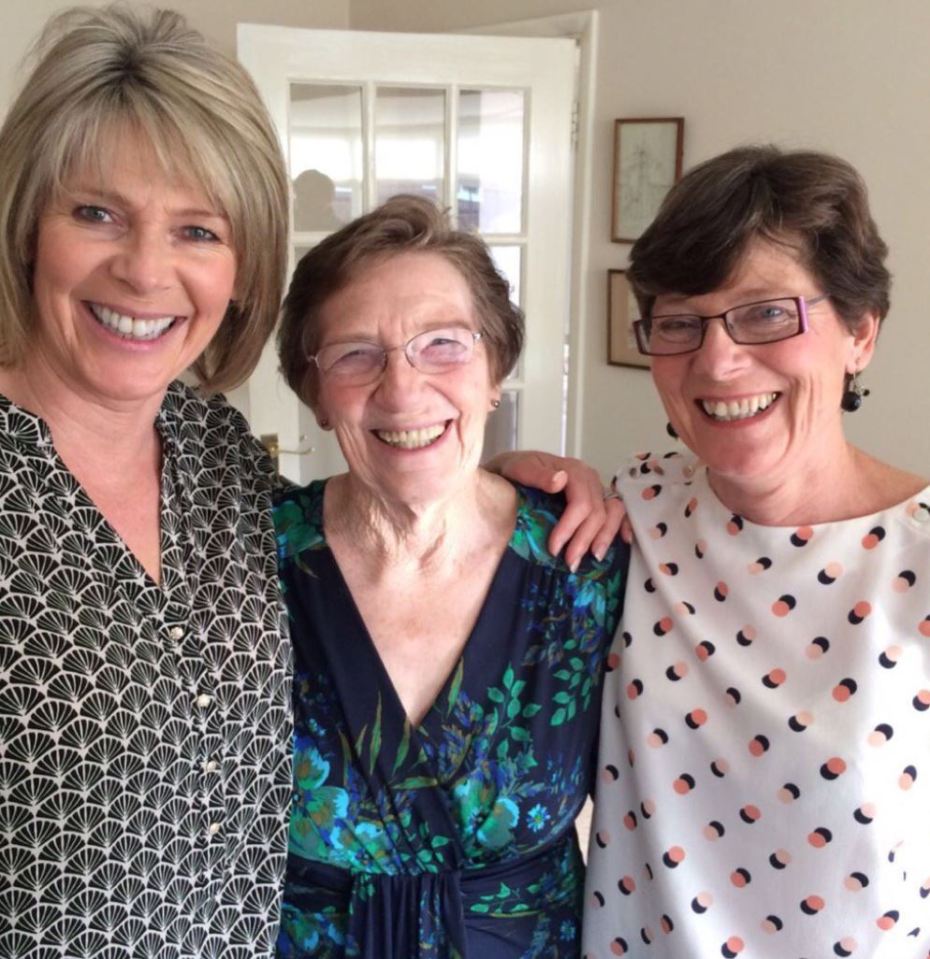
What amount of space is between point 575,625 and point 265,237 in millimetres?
636

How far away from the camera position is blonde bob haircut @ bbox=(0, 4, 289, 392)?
1.17 meters

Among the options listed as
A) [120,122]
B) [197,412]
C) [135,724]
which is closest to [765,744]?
[135,724]

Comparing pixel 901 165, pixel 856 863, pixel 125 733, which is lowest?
pixel 856 863

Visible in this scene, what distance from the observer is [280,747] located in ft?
4.31

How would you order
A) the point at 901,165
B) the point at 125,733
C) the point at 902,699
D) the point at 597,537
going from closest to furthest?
the point at 125,733, the point at 902,699, the point at 597,537, the point at 901,165

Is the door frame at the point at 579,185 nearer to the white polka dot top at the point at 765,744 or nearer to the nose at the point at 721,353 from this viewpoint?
the white polka dot top at the point at 765,744

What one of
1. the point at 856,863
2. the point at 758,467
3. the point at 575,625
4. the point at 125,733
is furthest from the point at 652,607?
the point at 125,733

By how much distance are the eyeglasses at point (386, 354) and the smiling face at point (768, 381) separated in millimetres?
267

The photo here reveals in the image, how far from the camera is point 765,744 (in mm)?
1302

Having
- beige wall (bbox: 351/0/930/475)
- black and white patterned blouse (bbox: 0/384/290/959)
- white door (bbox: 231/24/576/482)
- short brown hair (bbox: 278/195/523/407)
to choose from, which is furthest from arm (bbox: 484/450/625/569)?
white door (bbox: 231/24/576/482)

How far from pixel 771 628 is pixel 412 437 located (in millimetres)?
506

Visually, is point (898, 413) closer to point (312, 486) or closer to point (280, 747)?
point (312, 486)

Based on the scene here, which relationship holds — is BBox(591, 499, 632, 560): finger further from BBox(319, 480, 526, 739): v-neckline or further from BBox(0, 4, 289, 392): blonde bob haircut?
BBox(0, 4, 289, 392): blonde bob haircut

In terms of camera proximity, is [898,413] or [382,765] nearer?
[382,765]
